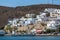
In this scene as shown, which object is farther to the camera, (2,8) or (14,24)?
(2,8)

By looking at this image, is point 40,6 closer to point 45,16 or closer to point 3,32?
point 45,16

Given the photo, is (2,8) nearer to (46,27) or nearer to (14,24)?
(14,24)

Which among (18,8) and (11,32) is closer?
(11,32)

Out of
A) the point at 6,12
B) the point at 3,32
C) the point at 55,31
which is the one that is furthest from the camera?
the point at 6,12

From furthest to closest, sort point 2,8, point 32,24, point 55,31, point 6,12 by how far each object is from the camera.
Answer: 1. point 2,8
2. point 6,12
3. point 32,24
4. point 55,31

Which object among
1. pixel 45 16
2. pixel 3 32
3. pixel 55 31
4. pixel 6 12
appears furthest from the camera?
pixel 6 12

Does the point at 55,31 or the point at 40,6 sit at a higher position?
the point at 40,6

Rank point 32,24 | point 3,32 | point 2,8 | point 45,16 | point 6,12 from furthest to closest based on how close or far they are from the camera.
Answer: point 2,8 < point 6,12 < point 45,16 < point 32,24 < point 3,32

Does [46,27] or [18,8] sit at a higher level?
[18,8]

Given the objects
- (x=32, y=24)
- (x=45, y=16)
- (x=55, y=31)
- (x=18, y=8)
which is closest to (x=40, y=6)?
(x=18, y=8)
